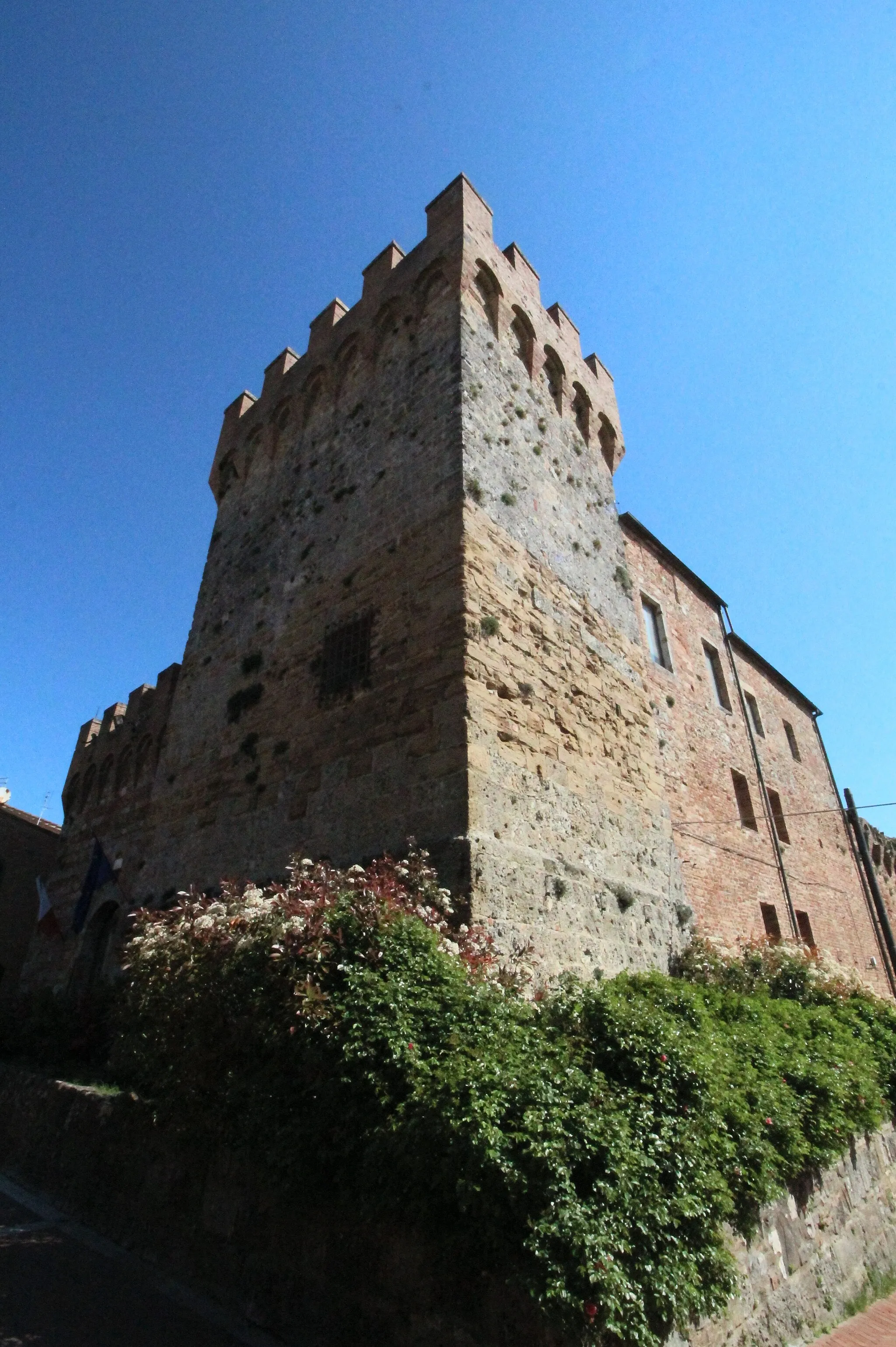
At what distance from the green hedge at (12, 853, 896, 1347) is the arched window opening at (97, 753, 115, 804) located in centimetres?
897

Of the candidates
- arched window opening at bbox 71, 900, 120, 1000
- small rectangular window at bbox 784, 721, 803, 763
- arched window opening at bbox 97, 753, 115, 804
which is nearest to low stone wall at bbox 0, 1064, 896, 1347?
arched window opening at bbox 71, 900, 120, 1000

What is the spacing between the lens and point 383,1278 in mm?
3434

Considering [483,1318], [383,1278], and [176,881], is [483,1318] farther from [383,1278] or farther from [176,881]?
[176,881]

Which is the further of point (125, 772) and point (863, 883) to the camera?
point (863, 883)

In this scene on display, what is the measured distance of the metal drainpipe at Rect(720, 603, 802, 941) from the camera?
13648 mm

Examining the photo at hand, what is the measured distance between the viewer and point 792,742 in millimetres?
18297

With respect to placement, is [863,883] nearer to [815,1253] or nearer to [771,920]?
[771,920]

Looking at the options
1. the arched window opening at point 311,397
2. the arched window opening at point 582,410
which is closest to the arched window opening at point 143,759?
the arched window opening at point 311,397

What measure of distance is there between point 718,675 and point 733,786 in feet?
9.18

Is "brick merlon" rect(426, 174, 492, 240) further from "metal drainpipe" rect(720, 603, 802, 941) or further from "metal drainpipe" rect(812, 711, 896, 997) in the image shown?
"metal drainpipe" rect(812, 711, 896, 997)

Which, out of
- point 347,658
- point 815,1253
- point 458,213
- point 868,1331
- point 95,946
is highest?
point 458,213

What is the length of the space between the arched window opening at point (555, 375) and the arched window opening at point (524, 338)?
1.53ft

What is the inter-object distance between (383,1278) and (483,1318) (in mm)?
658

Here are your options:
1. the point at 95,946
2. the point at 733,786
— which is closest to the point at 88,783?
the point at 95,946
